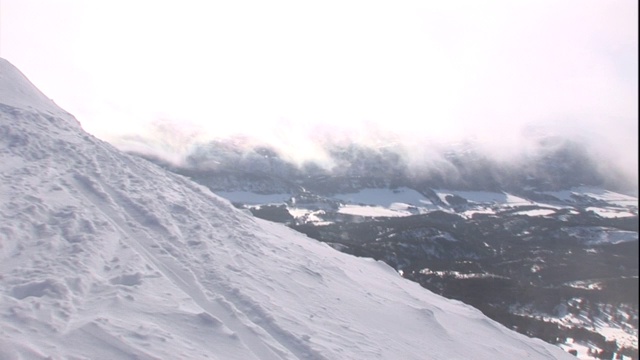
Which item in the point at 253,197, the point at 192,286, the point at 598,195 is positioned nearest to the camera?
the point at 192,286

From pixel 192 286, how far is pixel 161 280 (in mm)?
861

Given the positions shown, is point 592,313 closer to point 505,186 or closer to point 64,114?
point 64,114

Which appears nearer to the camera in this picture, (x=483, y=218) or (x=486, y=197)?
(x=483, y=218)

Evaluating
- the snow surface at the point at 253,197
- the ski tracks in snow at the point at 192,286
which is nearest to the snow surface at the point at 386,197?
the snow surface at the point at 253,197

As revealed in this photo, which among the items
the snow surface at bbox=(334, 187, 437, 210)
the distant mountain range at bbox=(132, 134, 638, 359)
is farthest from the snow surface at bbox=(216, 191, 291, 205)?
the snow surface at bbox=(334, 187, 437, 210)

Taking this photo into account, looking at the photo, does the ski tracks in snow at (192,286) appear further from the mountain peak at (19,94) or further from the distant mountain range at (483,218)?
the distant mountain range at (483,218)

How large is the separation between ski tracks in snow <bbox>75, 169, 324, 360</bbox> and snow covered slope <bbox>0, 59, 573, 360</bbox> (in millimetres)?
49

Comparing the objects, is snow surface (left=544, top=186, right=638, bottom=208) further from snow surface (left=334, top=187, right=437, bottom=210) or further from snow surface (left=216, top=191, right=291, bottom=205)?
snow surface (left=216, top=191, right=291, bottom=205)

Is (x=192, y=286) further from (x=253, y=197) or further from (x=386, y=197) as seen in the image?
(x=386, y=197)

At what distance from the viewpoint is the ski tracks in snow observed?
12180 mm

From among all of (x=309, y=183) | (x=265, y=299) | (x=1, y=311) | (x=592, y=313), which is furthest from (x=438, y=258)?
(x=309, y=183)

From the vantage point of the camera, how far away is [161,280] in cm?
1334

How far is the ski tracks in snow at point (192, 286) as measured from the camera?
12180mm

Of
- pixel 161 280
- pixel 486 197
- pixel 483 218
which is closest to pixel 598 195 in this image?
pixel 486 197
